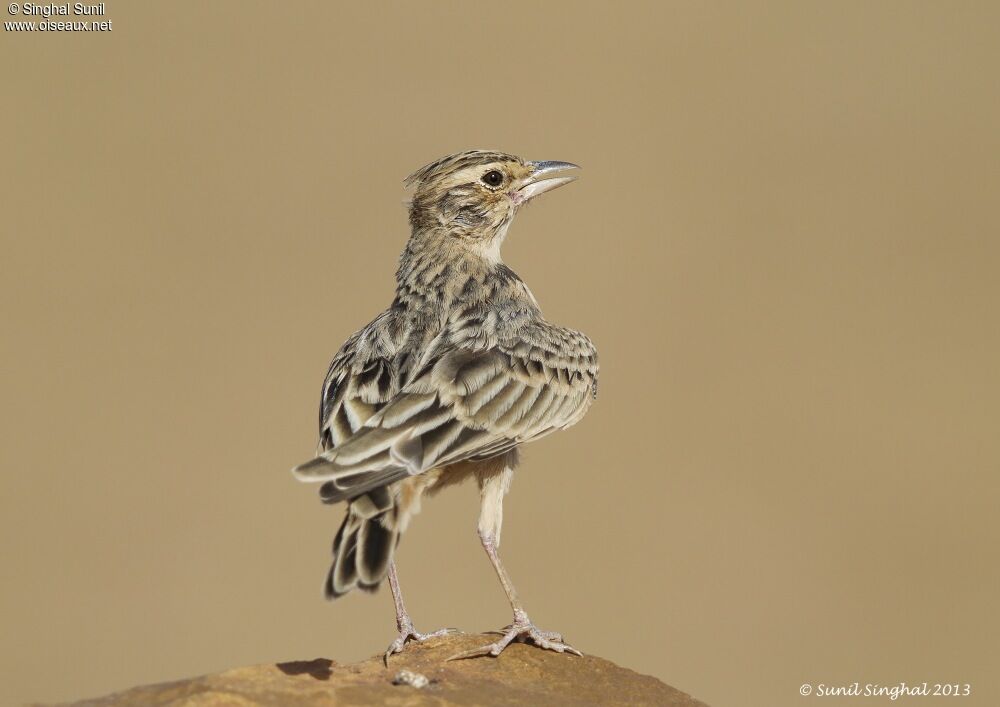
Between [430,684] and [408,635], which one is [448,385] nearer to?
[408,635]

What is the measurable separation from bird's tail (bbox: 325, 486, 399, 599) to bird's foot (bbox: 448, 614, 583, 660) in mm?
1103

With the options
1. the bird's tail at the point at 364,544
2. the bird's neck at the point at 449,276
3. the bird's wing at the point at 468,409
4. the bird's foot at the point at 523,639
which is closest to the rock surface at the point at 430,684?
the bird's foot at the point at 523,639

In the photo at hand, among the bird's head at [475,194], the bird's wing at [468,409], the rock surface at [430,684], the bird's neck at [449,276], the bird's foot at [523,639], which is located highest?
the bird's head at [475,194]

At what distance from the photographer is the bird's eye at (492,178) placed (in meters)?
8.30

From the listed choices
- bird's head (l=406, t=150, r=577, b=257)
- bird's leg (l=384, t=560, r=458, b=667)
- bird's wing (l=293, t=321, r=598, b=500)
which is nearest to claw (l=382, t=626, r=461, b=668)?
bird's leg (l=384, t=560, r=458, b=667)

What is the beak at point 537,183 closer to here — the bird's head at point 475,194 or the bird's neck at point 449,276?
the bird's head at point 475,194

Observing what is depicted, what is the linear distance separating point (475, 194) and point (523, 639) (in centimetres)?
297

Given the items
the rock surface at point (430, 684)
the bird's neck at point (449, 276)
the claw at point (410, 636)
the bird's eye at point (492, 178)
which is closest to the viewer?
the rock surface at point (430, 684)

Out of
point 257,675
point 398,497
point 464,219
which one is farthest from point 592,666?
point 464,219

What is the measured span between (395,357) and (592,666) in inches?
73.2

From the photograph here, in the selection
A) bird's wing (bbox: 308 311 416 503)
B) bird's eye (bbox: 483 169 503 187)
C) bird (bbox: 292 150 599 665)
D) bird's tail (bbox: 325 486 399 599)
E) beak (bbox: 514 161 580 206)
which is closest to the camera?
bird's tail (bbox: 325 486 399 599)

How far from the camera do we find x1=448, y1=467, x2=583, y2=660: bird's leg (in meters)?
6.32

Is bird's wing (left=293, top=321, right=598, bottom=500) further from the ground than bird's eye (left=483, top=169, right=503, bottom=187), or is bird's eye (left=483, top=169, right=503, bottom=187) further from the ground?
bird's eye (left=483, top=169, right=503, bottom=187)

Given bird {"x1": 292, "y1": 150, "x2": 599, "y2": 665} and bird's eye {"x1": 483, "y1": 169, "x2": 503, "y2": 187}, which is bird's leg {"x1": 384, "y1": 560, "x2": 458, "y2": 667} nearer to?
bird {"x1": 292, "y1": 150, "x2": 599, "y2": 665}
